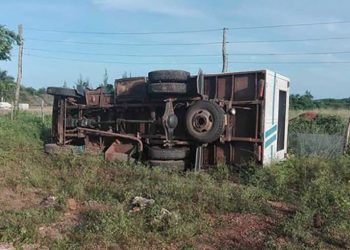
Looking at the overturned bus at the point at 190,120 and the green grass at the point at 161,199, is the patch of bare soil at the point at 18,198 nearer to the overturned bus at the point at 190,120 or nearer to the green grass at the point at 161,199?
the green grass at the point at 161,199

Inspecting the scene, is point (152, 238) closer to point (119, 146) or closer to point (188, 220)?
point (188, 220)

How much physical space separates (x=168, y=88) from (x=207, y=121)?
1204 mm

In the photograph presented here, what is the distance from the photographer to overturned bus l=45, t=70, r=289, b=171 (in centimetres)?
1058

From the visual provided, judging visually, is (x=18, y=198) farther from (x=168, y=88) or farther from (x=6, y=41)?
(x=6, y=41)

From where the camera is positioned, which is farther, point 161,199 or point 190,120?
point 190,120

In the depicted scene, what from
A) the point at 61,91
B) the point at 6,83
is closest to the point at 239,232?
the point at 61,91

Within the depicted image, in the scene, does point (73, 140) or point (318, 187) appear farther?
→ point (73, 140)

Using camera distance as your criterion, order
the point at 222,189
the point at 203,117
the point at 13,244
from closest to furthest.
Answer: the point at 13,244 → the point at 222,189 → the point at 203,117

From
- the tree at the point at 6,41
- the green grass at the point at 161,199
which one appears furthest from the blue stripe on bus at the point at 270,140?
the tree at the point at 6,41

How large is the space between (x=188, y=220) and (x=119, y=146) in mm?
5750

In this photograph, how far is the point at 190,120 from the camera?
35.5 ft

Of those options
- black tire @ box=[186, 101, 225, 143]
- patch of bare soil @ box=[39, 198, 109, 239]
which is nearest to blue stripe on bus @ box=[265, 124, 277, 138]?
A: black tire @ box=[186, 101, 225, 143]

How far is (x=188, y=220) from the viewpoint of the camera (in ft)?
21.7

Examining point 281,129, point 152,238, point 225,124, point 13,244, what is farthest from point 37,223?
point 281,129
